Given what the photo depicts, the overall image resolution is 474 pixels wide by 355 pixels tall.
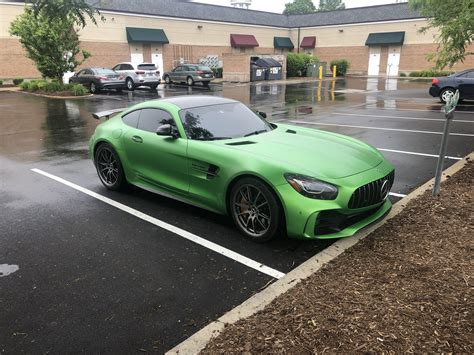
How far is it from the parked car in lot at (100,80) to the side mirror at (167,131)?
786 inches

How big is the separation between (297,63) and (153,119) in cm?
3435

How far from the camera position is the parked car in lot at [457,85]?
52.3 ft

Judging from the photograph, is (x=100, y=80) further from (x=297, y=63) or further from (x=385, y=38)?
(x=385, y=38)

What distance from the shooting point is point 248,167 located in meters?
4.28

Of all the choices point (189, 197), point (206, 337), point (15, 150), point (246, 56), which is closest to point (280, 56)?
point (246, 56)

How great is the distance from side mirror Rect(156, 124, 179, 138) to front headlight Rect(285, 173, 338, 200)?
1711 millimetres

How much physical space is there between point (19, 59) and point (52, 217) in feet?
105

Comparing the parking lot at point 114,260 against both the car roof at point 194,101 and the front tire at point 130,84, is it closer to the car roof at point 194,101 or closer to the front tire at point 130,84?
the car roof at point 194,101

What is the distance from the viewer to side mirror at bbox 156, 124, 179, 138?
198 inches

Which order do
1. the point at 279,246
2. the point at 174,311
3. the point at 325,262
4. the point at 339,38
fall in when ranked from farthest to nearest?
1. the point at 339,38
2. the point at 279,246
3. the point at 325,262
4. the point at 174,311

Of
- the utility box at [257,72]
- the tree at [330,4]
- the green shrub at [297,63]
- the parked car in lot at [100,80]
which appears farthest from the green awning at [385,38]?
the tree at [330,4]

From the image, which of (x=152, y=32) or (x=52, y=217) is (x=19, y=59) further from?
(x=52, y=217)


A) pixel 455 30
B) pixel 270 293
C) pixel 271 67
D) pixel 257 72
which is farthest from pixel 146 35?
pixel 270 293

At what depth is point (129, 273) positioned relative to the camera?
3812 mm
